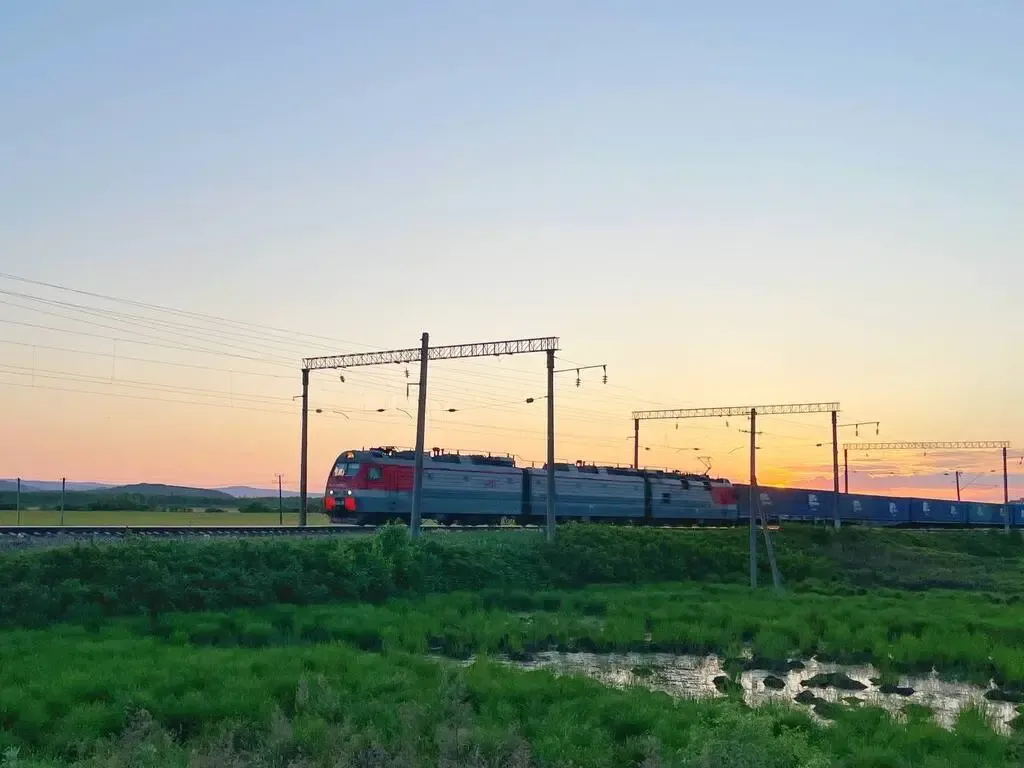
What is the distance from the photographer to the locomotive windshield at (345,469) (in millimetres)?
55844

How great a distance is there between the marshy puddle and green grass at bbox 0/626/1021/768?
2.15m

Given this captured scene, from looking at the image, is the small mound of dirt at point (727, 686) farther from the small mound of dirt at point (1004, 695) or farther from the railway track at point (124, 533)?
the railway track at point (124, 533)

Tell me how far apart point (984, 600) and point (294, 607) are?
31.9 m

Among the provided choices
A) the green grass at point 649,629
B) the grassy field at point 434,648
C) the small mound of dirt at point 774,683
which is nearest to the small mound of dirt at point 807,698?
Result: the small mound of dirt at point 774,683

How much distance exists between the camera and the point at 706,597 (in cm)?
4366

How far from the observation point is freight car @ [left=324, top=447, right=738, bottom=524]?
56.0 m

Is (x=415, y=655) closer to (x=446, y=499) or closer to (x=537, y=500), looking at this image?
(x=446, y=499)

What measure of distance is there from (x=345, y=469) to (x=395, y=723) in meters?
38.4

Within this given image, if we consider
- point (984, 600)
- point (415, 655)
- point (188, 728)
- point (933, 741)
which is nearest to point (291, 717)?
point (188, 728)

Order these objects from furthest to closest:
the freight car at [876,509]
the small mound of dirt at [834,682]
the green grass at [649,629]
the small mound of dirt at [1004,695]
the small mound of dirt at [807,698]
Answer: the freight car at [876,509] → the green grass at [649,629] → the small mound of dirt at [834,682] → the small mound of dirt at [1004,695] → the small mound of dirt at [807,698]

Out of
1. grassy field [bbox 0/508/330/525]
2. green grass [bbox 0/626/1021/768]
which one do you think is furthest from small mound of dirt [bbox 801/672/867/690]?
grassy field [bbox 0/508/330/525]

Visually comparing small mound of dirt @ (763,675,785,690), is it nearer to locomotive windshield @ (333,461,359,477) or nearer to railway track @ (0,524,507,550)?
railway track @ (0,524,507,550)

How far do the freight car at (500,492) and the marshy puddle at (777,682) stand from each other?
27.9 meters

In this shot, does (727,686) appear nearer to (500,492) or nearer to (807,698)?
(807,698)
